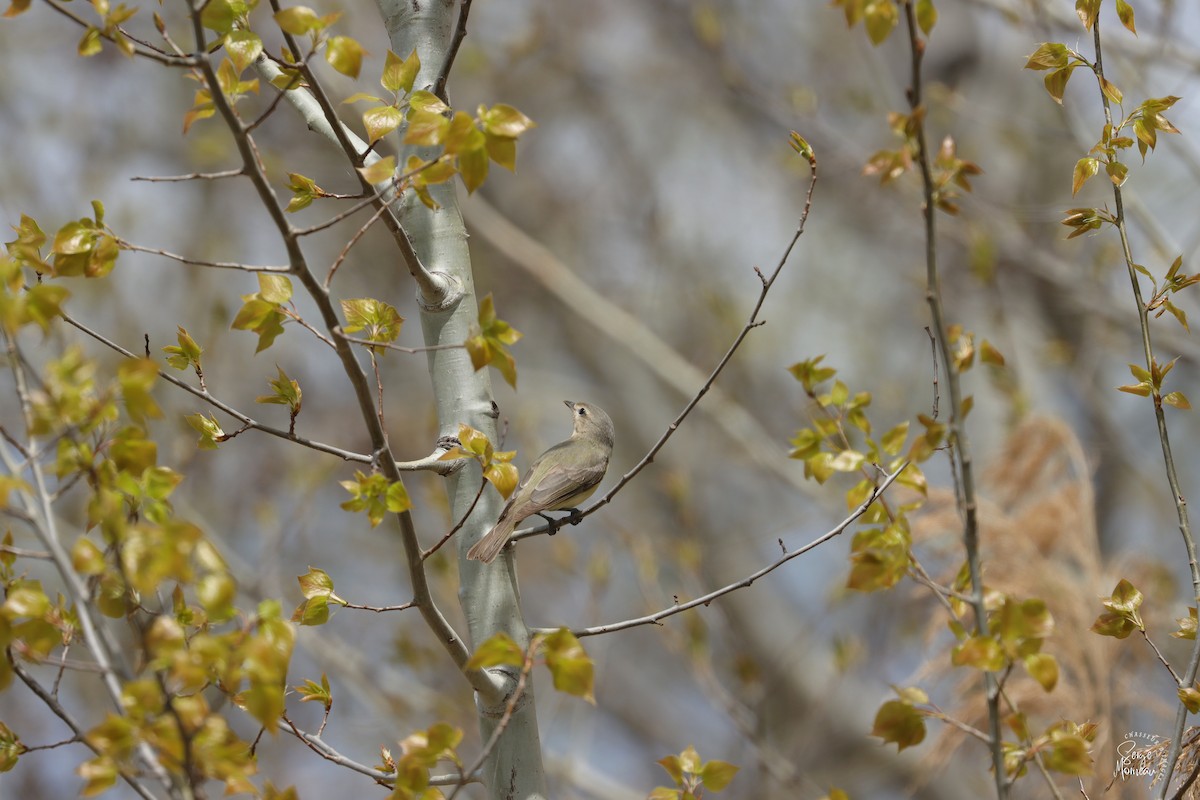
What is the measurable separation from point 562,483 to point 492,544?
1587 millimetres

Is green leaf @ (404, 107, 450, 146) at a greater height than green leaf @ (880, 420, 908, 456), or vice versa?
green leaf @ (404, 107, 450, 146)

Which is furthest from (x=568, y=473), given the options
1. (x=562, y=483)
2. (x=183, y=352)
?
(x=183, y=352)

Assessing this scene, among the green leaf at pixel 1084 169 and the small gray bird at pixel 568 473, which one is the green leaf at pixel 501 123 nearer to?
the green leaf at pixel 1084 169

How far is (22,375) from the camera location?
1.54 metres

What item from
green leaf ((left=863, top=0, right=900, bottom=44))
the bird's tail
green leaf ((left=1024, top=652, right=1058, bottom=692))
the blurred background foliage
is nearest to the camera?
green leaf ((left=863, top=0, right=900, bottom=44))

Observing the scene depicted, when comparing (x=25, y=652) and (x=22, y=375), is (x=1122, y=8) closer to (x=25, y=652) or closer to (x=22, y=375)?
(x=22, y=375)

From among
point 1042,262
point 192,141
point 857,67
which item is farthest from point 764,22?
point 192,141

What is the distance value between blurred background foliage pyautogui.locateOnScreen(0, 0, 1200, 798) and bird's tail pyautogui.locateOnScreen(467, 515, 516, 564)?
3129 mm

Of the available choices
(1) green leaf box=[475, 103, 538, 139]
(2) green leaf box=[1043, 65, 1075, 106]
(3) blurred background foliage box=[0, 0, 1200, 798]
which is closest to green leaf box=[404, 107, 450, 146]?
(1) green leaf box=[475, 103, 538, 139]

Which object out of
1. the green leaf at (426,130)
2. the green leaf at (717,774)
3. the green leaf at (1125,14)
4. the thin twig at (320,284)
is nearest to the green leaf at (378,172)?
the thin twig at (320,284)

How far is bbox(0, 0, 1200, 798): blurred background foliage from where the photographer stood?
Answer: 6.78m

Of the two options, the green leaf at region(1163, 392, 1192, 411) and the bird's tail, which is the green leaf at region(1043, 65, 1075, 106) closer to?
the green leaf at region(1163, 392, 1192, 411)

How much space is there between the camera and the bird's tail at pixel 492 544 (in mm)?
2317

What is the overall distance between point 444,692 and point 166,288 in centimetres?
491
